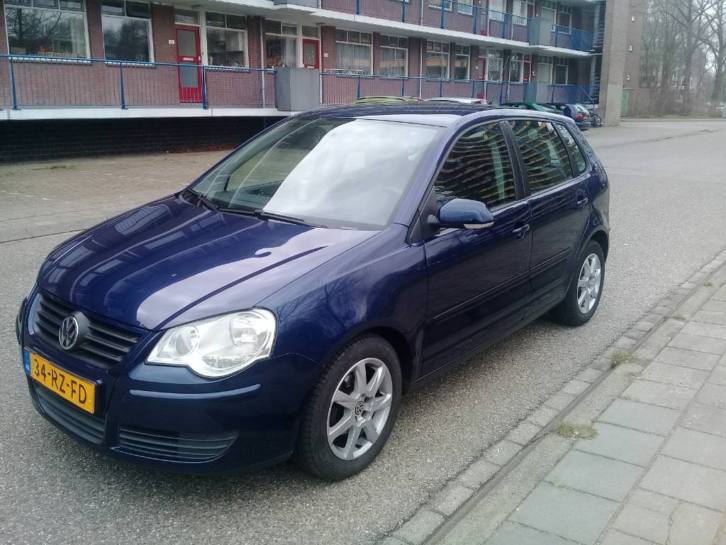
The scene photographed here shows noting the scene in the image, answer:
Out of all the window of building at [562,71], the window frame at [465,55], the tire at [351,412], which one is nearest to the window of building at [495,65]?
the window frame at [465,55]

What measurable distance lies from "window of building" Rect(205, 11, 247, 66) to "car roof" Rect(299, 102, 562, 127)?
58.9ft

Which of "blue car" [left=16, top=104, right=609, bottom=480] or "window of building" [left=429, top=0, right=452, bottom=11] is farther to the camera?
"window of building" [left=429, top=0, right=452, bottom=11]

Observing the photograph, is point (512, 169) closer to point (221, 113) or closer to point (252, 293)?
point (252, 293)

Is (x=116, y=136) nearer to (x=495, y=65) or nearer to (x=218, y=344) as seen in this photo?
(x=218, y=344)

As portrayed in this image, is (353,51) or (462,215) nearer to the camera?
(462,215)

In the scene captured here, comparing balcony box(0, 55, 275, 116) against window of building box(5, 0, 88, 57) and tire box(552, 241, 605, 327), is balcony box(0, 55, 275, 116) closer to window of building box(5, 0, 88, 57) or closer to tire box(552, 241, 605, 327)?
window of building box(5, 0, 88, 57)

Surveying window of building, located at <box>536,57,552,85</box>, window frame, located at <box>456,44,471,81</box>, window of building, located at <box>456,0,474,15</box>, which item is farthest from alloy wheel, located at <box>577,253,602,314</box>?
window of building, located at <box>536,57,552,85</box>

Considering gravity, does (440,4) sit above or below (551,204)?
above

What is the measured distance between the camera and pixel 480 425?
3.85 m

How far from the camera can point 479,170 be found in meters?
4.12

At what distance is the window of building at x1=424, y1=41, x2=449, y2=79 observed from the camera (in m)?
31.2

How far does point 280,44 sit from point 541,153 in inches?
799

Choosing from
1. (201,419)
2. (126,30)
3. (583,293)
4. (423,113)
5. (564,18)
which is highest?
(564,18)

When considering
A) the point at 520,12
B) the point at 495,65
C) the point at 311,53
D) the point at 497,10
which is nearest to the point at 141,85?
the point at 311,53
